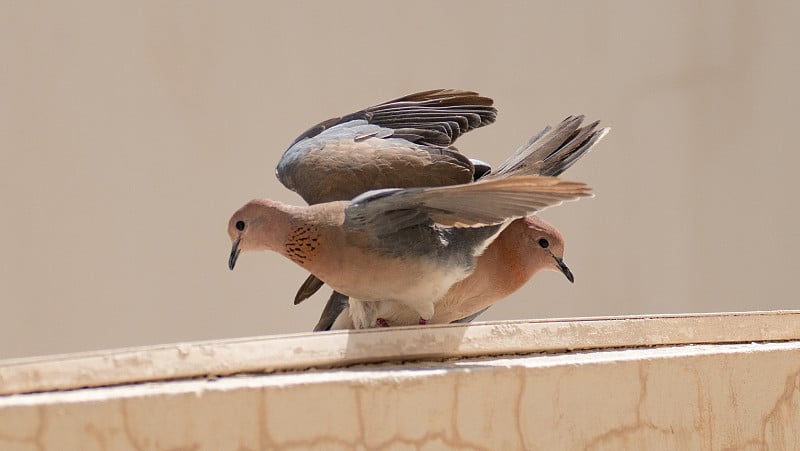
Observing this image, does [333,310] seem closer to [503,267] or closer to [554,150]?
[503,267]

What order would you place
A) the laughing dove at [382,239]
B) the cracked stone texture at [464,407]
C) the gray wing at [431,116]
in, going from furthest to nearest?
the gray wing at [431,116] → the laughing dove at [382,239] → the cracked stone texture at [464,407]

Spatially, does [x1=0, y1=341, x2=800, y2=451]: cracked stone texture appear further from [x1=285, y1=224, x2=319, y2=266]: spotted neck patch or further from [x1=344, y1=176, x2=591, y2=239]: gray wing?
[x1=285, y1=224, x2=319, y2=266]: spotted neck patch

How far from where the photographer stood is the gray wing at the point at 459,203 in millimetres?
1098

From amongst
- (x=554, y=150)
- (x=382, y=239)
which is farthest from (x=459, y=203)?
(x=554, y=150)

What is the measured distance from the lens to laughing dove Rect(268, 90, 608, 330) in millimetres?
1469

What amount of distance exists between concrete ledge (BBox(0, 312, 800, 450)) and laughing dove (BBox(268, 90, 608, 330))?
1.63 ft

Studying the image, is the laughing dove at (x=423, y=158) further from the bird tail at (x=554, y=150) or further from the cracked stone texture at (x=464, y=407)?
the cracked stone texture at (x=464, y=407)

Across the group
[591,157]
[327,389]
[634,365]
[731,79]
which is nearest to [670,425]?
[634,365]

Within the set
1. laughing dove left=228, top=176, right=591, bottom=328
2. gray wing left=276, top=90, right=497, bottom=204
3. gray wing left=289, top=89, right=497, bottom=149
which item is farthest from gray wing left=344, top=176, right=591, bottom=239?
gray wing left=289, top=89, right=497, bottom=149

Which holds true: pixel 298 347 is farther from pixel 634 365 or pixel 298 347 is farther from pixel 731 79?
pixel 731 79

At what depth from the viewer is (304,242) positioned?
135 cm

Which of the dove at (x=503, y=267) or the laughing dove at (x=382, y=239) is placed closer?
the laughing dove at (x=382, y=239)

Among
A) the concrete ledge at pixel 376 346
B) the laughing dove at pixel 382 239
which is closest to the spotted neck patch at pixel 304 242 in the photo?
the laughing dove at pixel 382 239

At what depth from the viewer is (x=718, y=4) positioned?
11.9 ft
